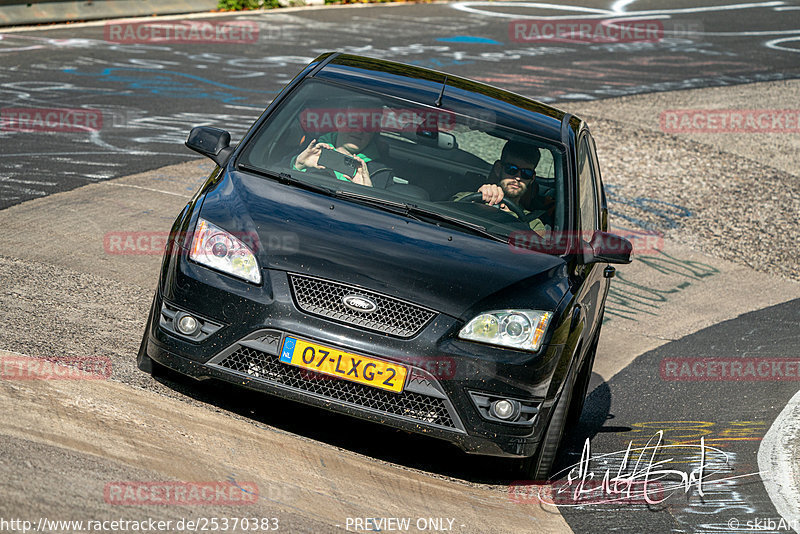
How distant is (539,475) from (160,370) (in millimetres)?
2035

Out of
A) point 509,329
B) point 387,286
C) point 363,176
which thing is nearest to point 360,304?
point 387,286

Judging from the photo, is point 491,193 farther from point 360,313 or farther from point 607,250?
point 360,313

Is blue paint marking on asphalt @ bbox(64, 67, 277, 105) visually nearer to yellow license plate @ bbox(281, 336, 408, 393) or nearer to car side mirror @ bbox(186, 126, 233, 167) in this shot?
car side mirror @ bbox(186, 126, 233, 167)

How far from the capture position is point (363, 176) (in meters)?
5.76

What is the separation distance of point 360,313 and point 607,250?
1.64 meters

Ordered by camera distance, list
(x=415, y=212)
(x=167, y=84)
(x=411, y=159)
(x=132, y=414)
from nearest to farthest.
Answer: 1. (x=132, y=414)
2. (x=415, y=212)
3. (x=411, y=159)
4. (x=167, y=84)

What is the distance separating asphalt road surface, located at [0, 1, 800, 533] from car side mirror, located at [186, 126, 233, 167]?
3.80ft

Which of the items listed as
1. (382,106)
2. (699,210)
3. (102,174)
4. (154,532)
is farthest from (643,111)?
(154,532)

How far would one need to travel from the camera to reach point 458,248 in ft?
16.6

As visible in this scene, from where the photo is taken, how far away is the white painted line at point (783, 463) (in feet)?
17.0

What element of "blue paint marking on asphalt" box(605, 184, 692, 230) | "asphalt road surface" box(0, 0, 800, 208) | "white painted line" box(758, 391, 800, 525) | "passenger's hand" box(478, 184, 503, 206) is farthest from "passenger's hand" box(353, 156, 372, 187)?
"blue paint marking on asphalt" box(605, 184, 692, 230)

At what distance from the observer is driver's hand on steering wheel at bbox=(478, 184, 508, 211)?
570cm

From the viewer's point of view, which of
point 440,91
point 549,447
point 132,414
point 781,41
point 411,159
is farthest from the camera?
point 781,41

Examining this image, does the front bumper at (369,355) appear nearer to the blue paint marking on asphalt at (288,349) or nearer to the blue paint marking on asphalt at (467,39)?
the blue paint marking on asphalt at (288,349)
